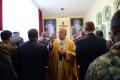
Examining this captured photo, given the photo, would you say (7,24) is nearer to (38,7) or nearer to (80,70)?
(38,7)

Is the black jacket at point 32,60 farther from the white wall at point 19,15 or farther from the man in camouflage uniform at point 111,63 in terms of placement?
the white wall at point 19,15

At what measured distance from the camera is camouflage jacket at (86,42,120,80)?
4.51 feet

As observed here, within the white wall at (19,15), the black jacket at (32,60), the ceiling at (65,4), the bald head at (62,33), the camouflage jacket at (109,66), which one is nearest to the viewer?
the camouflage jacket at (109,66)

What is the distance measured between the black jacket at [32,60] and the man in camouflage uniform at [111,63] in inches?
124

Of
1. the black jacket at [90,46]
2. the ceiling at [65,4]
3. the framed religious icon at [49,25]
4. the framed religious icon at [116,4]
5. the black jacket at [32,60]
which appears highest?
the ceiling at [65,4]

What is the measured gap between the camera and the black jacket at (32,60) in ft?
14.8

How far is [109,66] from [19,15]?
375 inches

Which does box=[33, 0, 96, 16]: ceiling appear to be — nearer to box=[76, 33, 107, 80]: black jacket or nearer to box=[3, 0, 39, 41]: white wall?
box=[3, 0, 39, 41]: white wall

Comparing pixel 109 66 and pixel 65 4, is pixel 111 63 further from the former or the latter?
pixel 65 4

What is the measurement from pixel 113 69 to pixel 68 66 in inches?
152

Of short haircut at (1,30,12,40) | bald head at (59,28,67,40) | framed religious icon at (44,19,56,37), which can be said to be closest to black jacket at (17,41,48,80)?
short haircut at (1,30,12,40)

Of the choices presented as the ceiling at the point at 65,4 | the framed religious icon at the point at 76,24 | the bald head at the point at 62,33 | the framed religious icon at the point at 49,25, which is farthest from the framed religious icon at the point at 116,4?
the framed religious icon at the point at 49,25

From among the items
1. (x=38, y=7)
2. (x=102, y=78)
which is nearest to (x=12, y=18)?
(x=38, y=7)

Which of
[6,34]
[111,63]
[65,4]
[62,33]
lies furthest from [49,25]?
[111,63]
